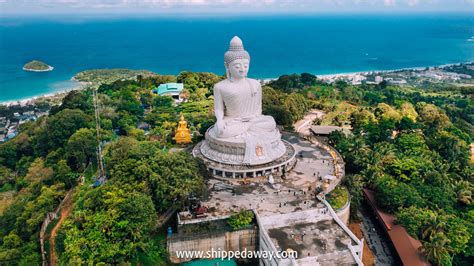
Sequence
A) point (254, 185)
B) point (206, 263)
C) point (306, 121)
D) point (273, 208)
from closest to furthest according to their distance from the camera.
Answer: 1. point (206, 263)
2. point (273, 208)
3. point (254, 185)
4. point (306, 121)

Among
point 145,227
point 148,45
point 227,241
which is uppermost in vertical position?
point 145,227

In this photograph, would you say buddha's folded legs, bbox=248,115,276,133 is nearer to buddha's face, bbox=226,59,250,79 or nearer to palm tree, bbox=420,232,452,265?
buddha's face, bbox=226,59,250,79

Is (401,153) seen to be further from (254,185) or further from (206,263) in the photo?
(206,263)

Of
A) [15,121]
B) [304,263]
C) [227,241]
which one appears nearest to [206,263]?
[227,241]

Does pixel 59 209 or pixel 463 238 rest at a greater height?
pixel 463 238

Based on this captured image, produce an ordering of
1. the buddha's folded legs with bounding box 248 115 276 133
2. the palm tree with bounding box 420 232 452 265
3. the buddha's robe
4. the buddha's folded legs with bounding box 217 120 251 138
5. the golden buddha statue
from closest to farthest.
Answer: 1. the palm tree with bounding box 420 232 452 265
2. the buddha's folded legs with bounding box 217 120 251 138
3. the buddha's robe
4. the buddha's folded legs with bounding box 248 115 276 133
5. the golden buddha statue

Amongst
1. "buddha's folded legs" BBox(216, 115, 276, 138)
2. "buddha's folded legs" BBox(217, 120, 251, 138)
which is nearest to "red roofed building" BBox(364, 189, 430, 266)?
"buddha's folded legs" BBox(216, 115, 276, 138)

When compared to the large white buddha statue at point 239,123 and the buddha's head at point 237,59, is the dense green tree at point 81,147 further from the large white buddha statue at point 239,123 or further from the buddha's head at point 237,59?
the buddha's head at point 237,59
